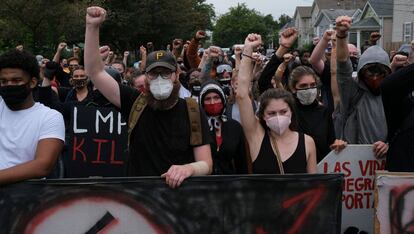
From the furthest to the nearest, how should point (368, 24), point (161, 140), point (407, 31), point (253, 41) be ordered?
point (368, 24), point (407, 31), point (253, 41), point (161, 140)

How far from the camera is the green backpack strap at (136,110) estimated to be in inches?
142

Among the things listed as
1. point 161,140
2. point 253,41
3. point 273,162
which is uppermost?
point 253,41

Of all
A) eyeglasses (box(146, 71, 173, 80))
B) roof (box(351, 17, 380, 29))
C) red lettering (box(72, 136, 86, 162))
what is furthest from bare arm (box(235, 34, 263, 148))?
roof (box(351, 17, 380, 29))

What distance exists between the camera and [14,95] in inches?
135

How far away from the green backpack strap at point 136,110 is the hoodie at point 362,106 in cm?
176

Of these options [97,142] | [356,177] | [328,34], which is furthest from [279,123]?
[97,142]

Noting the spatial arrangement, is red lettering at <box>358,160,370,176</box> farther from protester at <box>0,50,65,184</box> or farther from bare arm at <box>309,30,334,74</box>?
protester at <box>0,50,65,184</box>

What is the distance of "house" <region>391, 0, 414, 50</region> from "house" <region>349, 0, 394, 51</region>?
243cm

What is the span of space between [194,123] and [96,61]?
0.74 meters

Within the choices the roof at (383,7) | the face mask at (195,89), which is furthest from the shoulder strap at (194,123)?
the roof at (383,7)

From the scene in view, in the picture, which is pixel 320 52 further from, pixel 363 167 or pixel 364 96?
pixel 363 167

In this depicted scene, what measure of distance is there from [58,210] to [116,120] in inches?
85.8

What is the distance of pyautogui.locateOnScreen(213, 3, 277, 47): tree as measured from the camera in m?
98.6

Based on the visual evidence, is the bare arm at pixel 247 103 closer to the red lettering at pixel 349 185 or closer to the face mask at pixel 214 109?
the face mask at pixel 214 109
